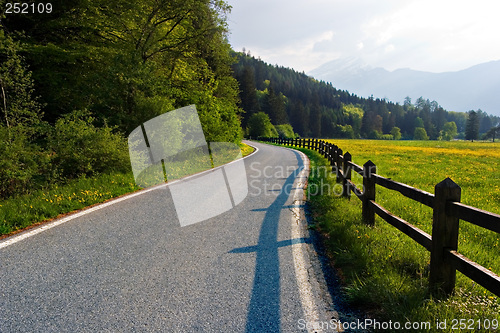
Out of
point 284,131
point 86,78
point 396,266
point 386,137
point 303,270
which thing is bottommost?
point 303,270

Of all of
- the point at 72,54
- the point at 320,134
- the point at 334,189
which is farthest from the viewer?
the point at 320,134

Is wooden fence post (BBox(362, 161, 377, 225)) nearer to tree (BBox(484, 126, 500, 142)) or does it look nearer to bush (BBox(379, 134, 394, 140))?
bush (BBox(379, 134, 394, 140))

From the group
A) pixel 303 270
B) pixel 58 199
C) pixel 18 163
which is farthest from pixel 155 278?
pixel 18 163

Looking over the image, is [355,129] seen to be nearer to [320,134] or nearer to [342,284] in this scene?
[320,134]

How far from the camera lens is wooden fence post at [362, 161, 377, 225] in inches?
200

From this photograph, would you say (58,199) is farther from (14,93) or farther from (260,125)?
(260,125)

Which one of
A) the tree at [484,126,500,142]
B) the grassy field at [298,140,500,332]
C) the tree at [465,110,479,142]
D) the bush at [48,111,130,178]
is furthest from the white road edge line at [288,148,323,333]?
the tree at [465,110,479,142]

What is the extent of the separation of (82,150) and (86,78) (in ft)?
17.2

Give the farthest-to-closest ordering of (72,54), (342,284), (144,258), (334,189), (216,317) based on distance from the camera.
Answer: (72,54) < (334,189) < (144,258) < (342,284) < (216,317)

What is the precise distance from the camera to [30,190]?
6.99m

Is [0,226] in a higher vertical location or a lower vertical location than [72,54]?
lower

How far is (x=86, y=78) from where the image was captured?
1215 cm

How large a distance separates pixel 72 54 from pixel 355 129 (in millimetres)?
140914

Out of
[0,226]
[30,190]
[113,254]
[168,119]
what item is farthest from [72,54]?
[113,254]
